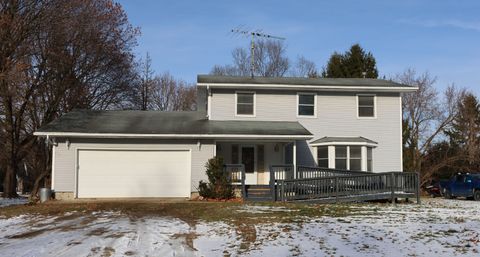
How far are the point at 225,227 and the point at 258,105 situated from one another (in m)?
12.4

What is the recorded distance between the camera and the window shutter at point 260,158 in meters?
23.9

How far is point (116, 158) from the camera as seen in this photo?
2180 cm

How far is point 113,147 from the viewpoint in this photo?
71.3 ft

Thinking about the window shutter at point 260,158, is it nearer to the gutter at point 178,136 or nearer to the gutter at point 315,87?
the gutter at point 178,136

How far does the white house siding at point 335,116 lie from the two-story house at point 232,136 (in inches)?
1.9

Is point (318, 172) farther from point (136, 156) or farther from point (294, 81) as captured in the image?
point (136, 156)

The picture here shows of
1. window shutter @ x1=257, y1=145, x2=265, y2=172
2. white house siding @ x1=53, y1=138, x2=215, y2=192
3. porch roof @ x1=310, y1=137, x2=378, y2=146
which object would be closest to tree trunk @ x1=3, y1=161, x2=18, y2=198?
white house siding @ x1=53, y1=138, x2=215, y2=192

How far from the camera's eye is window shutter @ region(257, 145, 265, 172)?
2389cm

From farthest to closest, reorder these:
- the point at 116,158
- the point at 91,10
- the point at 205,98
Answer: the point at 91,10, the point at 205,98, the point at 116,158

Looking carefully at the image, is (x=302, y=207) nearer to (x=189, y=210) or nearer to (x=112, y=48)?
(x=189, y=210)

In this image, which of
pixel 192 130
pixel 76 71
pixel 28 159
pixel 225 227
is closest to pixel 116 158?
pixel 192 130

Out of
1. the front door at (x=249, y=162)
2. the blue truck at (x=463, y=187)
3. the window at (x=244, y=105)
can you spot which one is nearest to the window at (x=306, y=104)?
the window at (x=244, y=105)

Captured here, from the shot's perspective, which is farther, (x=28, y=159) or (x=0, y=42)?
(x=28, y=159)

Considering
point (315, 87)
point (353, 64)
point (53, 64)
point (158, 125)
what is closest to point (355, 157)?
point (315, 87)
